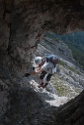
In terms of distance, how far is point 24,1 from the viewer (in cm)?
2280

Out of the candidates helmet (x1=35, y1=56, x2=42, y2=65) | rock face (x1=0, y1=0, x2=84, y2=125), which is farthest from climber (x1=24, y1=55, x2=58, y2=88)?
rock face (x1=0, y1=0, x2=84, y2=125)

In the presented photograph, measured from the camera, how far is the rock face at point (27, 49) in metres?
18.5

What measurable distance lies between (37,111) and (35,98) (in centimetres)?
198

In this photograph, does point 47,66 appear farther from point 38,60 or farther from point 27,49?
point 27,49

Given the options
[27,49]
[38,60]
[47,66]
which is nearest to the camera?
[47,66]

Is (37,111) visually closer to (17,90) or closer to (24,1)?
(17,90)

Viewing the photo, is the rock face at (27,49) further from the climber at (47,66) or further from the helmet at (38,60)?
the climber at (47,66)

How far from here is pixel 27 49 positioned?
95.9 feet

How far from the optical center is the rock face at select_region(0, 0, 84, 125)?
18.5m

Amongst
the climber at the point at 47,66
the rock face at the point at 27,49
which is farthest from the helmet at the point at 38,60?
the rock face at the point at 27,49

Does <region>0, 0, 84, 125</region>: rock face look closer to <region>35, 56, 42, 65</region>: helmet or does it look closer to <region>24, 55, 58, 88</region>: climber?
<region>35, 56, 42, 65</region>: helmet

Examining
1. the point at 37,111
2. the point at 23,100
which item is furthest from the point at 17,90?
the point at 37,111

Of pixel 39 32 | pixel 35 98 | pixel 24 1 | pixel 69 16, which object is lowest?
pixel 35 98

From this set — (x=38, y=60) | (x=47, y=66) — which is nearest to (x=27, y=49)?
(x=38, y=60)
